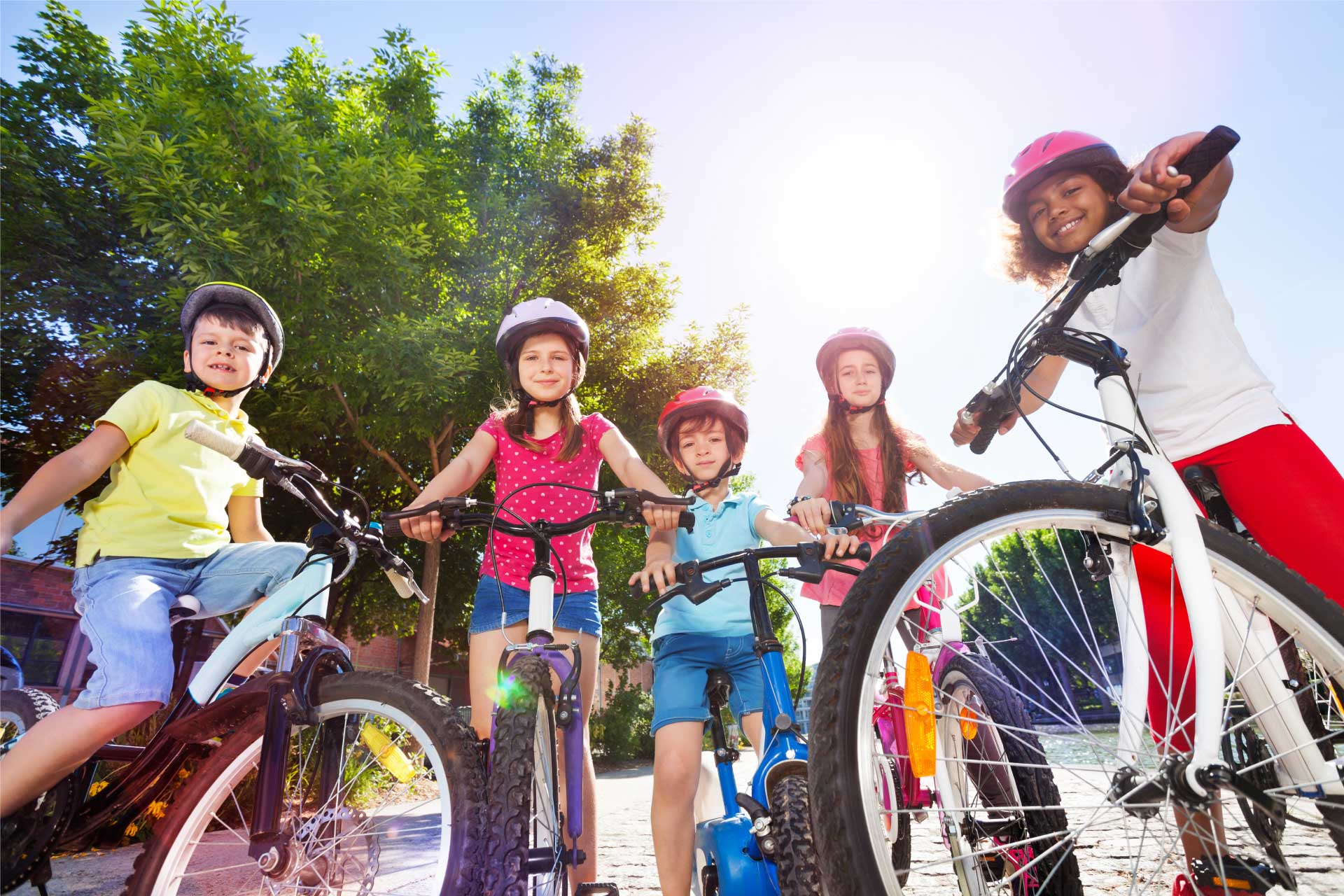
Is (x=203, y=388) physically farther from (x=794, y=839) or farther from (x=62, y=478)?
(x=794, y=839)

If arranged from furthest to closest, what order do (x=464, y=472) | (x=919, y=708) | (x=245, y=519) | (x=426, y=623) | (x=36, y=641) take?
(x=36, y=641)
(x=426, y=623)
(x=245, y=519)
(x=464, y=472)
(x=919, y=708)

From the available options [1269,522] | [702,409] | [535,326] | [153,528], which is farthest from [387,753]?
[1269,522]

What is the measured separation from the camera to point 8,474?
→ 8.59 m

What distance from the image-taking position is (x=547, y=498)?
2.94m

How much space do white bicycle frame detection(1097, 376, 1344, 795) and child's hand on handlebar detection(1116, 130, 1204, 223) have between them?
0.43m

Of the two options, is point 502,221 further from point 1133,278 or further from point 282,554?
point 1133,278

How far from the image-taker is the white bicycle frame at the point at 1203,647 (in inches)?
52.7

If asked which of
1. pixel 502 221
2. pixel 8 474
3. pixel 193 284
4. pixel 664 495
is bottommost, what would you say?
pixel 664 495

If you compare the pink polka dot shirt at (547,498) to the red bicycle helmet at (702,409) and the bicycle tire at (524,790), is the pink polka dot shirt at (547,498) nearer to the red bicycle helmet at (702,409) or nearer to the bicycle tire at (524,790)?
the red bicycle helmet at (702,409)

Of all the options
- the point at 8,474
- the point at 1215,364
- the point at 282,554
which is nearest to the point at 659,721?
the point at 282,554

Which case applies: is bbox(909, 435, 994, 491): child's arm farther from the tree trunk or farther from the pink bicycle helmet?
the tree trunk

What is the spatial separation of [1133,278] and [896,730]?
72.3 inches

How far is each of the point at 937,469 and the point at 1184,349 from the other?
1300mm

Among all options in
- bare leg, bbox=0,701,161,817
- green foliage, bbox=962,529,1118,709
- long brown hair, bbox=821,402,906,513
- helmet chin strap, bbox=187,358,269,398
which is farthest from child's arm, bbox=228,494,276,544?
green foliage, bbox=962,529,1118,709
